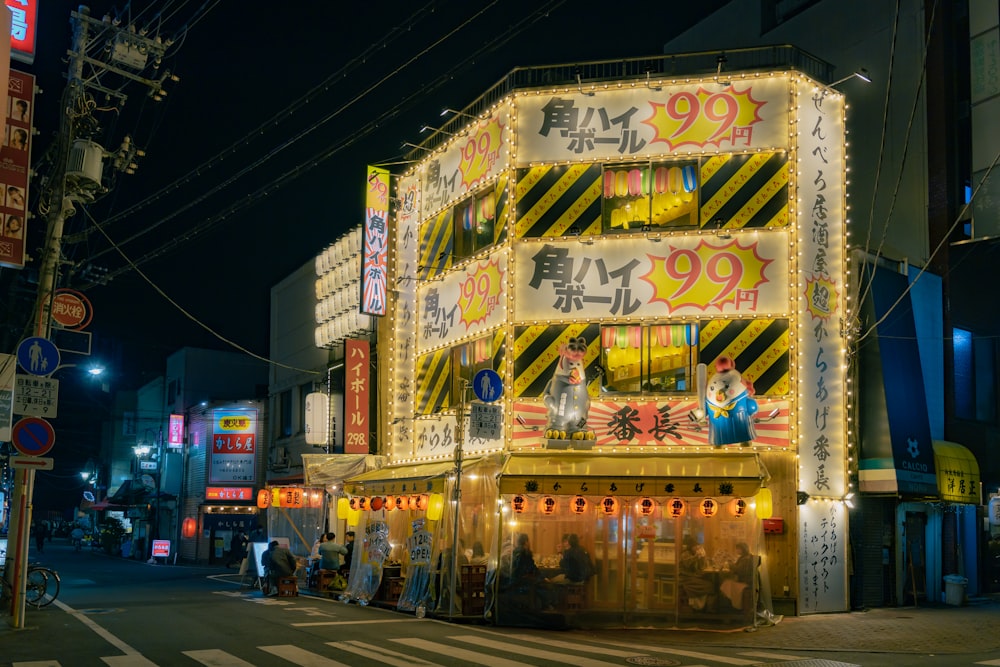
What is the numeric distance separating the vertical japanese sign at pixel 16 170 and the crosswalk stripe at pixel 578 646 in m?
11.3

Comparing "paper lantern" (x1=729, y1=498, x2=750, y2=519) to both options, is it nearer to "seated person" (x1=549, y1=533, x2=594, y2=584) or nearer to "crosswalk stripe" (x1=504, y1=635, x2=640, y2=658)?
"seated person" (x1=549, y1=533, x2=594, y2=584)

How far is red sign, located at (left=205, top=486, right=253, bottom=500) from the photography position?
42.2m

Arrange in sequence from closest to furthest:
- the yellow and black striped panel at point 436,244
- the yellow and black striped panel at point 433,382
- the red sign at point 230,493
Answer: the yellow and black striped panel at point 433,382
the yellow and black striped panel at point 436,244
the red sign at point 230,493

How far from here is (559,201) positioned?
21016 millimetres

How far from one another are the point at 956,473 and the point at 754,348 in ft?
24.7

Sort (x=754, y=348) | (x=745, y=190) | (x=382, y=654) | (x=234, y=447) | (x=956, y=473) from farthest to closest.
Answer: (x=234, y=447)
(x=956, y=473)
(x=745, y=190)
(x=754, y=348)
(x=382, y=654)

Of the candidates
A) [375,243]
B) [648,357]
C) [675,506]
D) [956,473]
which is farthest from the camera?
[375,243]

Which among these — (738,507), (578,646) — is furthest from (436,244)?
(578,646)

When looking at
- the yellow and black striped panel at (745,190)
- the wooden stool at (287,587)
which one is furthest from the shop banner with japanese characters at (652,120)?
the wooden stool at (287,587)

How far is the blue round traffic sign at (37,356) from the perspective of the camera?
53.1 ft

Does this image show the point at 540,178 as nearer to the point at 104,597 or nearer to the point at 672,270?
the point at 672,270

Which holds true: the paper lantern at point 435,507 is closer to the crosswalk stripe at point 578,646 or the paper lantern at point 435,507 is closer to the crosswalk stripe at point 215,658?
the crosswalk stripe at point 578,646

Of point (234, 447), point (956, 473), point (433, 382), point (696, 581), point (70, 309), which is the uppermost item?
point (70, 309)

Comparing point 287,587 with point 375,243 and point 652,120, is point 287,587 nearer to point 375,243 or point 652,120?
point 375,243
